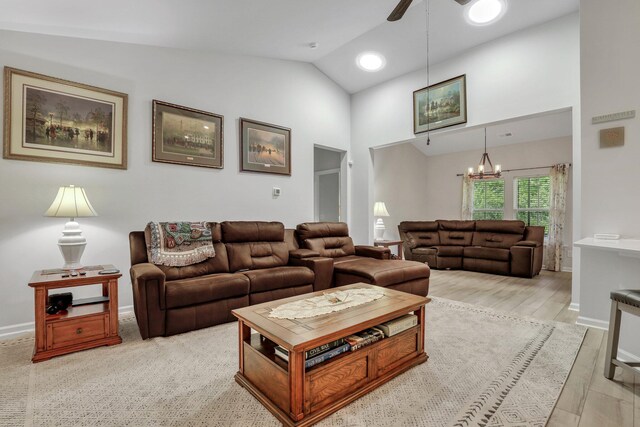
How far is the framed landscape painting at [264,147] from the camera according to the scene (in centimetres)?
417

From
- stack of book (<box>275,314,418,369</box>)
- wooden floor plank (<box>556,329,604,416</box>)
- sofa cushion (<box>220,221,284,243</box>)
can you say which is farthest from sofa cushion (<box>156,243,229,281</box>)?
wooden floor plank (<box>556,329,604,416</box>)

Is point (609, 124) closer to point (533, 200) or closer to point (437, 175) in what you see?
point (533, 200)

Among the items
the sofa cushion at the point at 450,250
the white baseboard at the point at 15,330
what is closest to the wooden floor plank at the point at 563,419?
the white baseboard at the point at 15,330

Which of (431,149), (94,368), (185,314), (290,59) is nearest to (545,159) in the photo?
(431,149)

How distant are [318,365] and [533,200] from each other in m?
6.72

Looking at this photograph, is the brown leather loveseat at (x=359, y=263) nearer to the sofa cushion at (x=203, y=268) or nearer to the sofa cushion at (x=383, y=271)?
the sofa cushion at (x=383, y=271)

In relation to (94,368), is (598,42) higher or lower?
higher

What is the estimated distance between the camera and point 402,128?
4.99m

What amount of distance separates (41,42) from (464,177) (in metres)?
7.54

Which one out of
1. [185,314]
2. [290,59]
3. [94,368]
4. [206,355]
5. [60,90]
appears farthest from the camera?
[290,59]

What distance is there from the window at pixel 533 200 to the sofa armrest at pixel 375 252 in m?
4.17

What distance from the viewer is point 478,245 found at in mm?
5961

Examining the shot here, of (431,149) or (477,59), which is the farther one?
(431,149)

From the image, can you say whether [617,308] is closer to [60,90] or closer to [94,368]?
[94,368]
